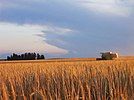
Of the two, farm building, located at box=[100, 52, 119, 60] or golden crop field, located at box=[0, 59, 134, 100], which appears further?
farm building, located at box=[100, 52, 119, 60]

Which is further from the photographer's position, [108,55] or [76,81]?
[108,55]

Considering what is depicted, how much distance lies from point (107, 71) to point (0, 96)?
8.94 feet

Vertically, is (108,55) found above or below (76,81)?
above

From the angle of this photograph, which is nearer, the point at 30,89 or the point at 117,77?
the point at 30,89

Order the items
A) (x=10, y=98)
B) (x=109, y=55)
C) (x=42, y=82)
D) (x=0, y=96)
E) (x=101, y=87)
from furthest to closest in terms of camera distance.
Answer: (x=109, y=55)
(x=42, y=82)
(x=101, y=87)
(x=10, y=98)
(x=0, y=96)

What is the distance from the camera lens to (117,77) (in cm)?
672

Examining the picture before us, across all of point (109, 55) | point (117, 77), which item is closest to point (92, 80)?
point (117, 77)

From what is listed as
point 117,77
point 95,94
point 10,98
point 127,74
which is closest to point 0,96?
point 10,98

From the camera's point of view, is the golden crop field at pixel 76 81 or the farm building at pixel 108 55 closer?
the golden crop field at pixel 76 81

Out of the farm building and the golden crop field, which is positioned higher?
the farm building

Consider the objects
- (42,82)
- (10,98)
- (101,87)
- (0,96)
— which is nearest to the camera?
(0,96)

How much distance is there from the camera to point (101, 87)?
5.90m

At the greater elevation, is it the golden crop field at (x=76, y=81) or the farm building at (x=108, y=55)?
the farm building at (x=108, y=55)

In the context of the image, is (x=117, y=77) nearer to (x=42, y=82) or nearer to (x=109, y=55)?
(x=42, y=82)
